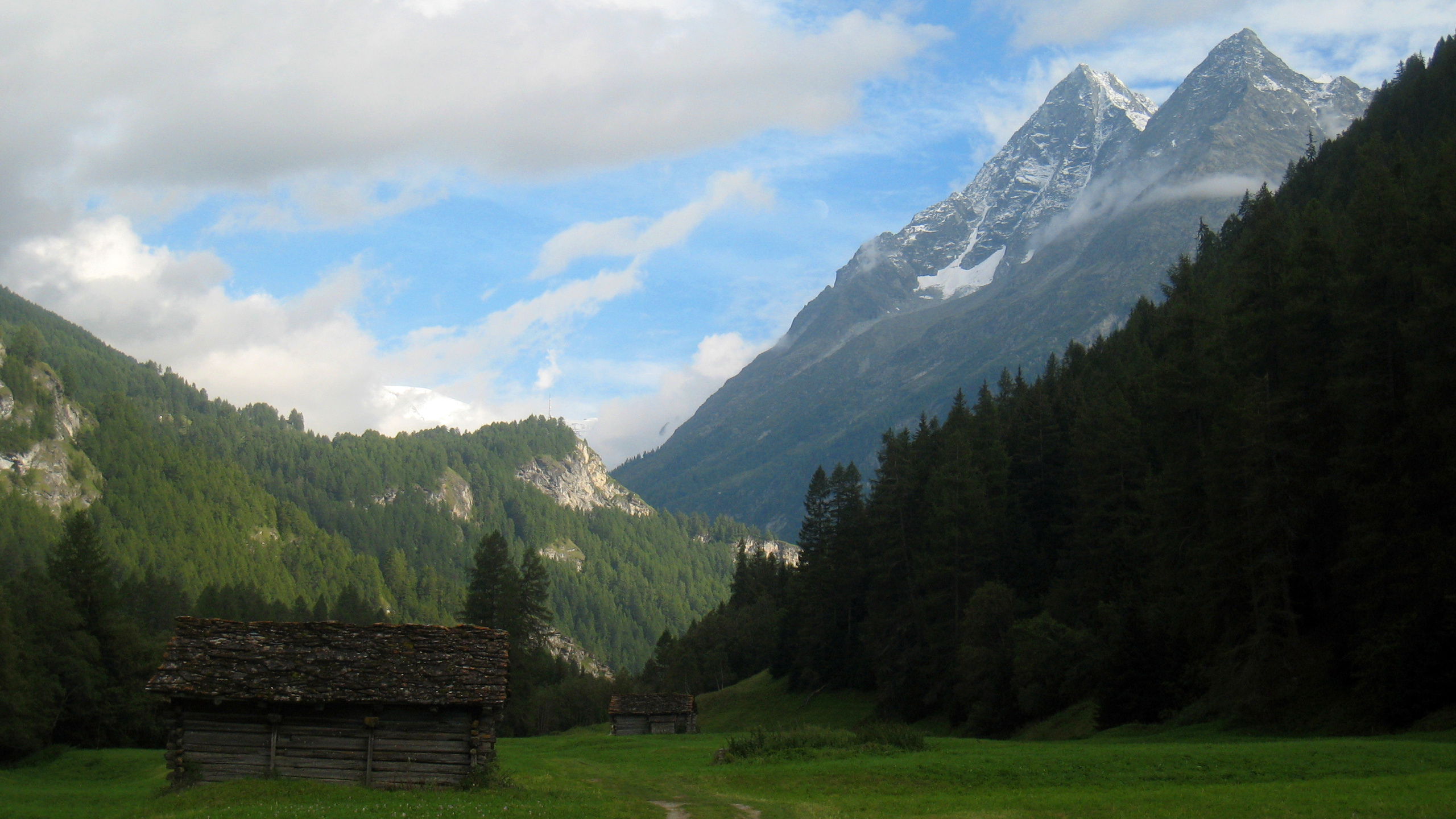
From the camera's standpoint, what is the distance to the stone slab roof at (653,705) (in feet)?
259

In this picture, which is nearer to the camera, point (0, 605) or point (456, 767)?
point (456, 767)

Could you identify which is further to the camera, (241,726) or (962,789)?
(962,789)

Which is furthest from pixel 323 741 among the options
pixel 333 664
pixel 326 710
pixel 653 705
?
pixel 653 705

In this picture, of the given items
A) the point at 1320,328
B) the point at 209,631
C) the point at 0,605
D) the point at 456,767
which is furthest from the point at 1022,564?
the point at 0,605

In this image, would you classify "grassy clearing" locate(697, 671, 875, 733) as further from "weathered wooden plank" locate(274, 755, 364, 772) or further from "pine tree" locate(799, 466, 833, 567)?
"weathered wooden plank" locate(274, 755, 364, 772)

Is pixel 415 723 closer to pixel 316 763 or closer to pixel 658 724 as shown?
pixel 316 763

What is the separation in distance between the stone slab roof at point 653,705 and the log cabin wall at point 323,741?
50016 mm

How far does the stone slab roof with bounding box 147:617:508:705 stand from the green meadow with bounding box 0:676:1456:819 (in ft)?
8.60

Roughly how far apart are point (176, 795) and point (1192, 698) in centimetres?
4135

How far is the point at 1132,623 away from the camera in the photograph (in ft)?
162

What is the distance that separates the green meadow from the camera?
2369cm

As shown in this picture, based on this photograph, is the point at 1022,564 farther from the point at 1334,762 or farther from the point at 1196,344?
the point at 1334,762

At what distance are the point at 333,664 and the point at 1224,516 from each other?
120ft

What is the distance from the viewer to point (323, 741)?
30.5m
